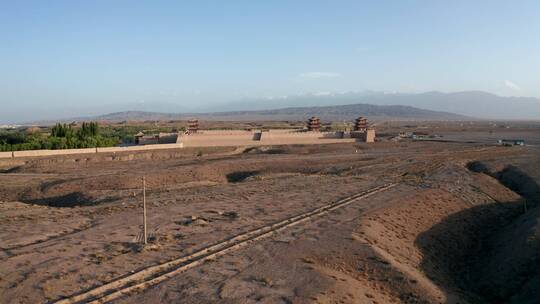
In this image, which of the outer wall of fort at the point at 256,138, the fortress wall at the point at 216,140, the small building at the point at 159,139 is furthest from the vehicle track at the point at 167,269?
the small building at the point at 159,139

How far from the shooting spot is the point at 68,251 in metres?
13.0

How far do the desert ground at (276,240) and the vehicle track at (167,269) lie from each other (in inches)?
1.4

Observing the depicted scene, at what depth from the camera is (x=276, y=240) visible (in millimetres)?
14516

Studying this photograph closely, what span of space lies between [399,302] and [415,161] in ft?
94.4

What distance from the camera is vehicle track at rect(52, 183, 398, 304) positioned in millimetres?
9859

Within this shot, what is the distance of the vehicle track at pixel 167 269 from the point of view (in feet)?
32.3

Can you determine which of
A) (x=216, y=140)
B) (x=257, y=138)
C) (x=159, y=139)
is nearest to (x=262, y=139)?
(x=257, y=138)

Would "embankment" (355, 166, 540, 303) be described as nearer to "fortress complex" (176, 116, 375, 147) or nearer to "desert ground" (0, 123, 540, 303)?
"desert ground" (0, 123, 540, 303)

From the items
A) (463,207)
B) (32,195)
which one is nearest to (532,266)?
(463,207)

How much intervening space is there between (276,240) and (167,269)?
3973 millimetres

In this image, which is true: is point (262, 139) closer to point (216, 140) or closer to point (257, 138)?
Answer: point (257, 138)

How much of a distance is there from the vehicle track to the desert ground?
0.04 meters

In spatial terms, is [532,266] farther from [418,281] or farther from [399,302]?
[399,302]

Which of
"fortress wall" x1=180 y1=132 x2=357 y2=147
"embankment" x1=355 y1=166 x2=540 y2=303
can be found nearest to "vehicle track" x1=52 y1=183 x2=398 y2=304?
"embankment" x1=355 y1=166 x2=540 y2=303
